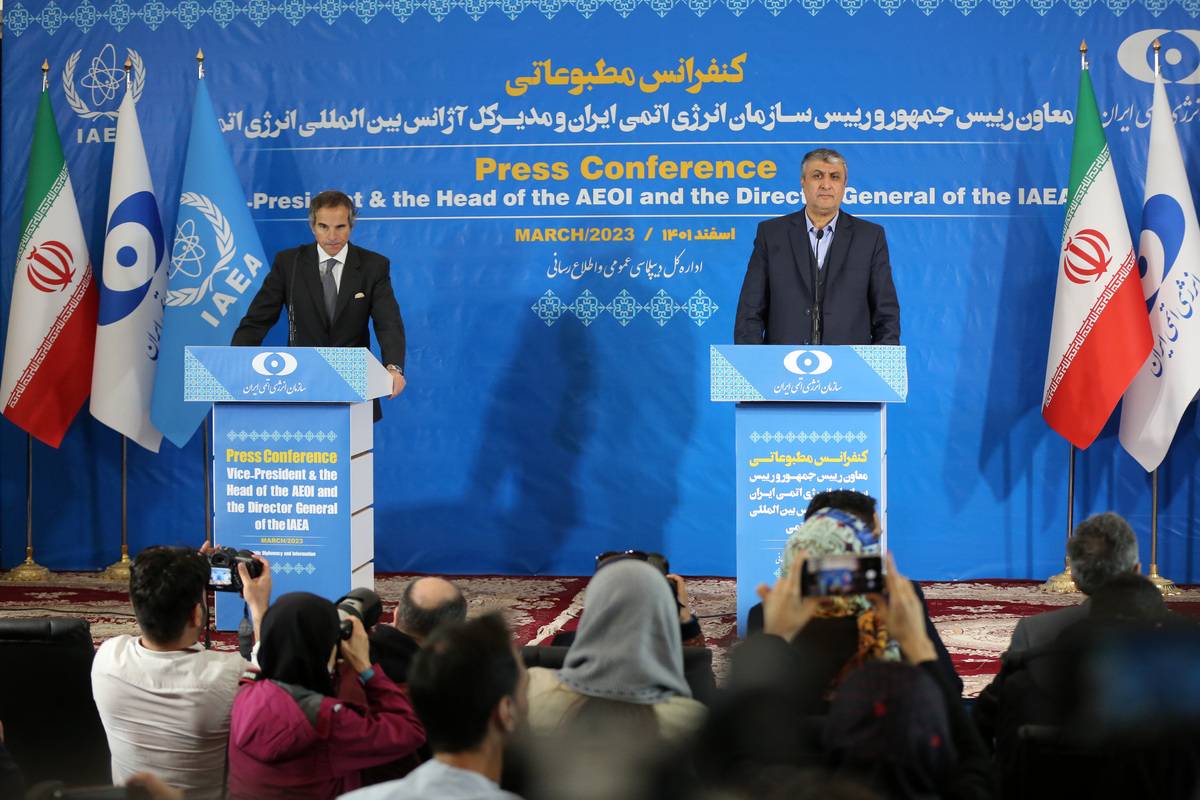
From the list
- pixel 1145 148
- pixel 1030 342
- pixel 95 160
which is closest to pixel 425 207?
pixel 95 160

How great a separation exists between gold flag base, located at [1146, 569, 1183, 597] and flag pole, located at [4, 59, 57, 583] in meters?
5.07

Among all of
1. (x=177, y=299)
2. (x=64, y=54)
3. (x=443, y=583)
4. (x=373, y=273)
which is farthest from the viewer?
(x=64, y=54)

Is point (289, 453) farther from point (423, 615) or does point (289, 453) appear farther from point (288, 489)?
point (423, 615)

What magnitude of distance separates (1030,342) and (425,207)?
9.52ft

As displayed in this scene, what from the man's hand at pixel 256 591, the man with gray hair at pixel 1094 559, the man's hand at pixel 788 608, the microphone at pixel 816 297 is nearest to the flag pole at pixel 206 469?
the microphone at pixel 816 297

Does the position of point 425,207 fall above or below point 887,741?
above

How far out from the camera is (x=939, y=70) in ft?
20.5

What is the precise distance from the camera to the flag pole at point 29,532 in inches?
252

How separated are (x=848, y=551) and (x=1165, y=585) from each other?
427cm

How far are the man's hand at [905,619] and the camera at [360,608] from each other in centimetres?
111

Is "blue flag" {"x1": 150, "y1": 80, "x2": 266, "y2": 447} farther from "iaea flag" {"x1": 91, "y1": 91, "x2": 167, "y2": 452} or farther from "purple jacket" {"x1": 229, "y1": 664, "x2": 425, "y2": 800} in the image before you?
"purple jacket" {"x1": 229, "y1": 664, "x2": 425, "y2": 800}

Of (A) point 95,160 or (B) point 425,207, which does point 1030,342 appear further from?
(A) point 95,160

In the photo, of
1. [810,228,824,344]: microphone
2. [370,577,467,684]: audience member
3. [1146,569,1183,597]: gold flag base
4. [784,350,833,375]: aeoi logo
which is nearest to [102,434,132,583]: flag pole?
[810,228,824,344]: microphone

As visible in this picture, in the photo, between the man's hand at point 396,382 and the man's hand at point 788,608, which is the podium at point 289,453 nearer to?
the man's hand at point 396,382
